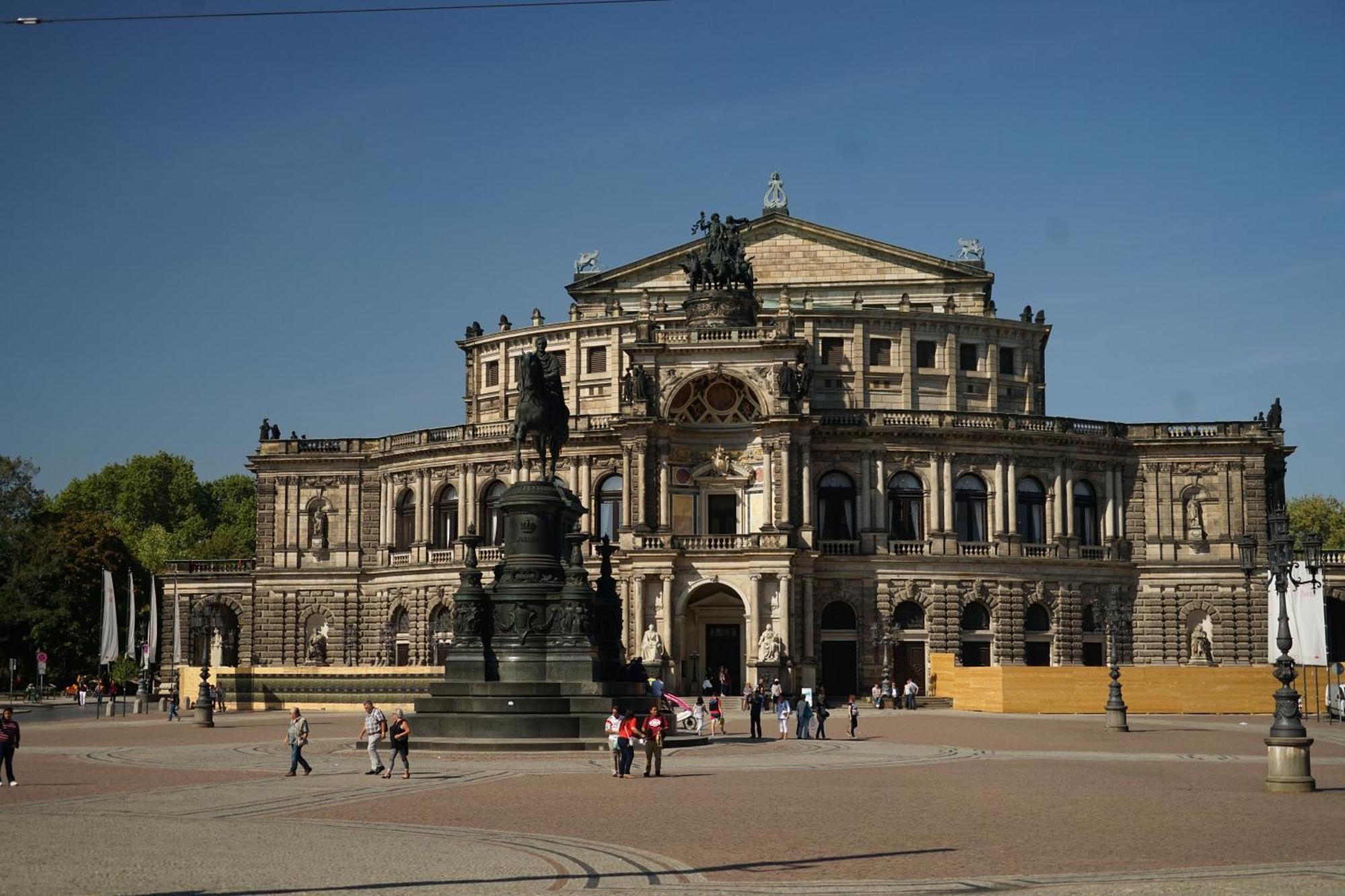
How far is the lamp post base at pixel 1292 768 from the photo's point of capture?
30.7 meters

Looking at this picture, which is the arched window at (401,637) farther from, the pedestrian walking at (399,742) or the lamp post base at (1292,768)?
the lamp post base at (1292,768)

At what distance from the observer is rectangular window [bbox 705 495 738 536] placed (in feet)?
273

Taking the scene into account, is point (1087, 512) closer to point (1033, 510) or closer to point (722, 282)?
point (1033, 510)

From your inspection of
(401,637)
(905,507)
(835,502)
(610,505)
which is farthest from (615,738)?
(401,637)

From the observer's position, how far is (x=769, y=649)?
76.6 m

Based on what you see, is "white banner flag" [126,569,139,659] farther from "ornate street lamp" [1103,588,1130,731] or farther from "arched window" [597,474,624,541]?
"ornate street lamp" [1103,588,1130,731]

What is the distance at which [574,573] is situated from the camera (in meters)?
43.2

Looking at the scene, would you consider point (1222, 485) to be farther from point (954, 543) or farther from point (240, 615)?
point (240, 615)

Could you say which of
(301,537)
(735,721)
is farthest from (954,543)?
(301,537)

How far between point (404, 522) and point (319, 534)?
5105 millimetres

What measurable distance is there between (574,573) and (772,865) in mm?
22552

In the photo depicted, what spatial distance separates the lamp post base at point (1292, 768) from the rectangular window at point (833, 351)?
60499 mm

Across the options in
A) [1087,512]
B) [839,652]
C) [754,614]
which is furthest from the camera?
[1087,512]

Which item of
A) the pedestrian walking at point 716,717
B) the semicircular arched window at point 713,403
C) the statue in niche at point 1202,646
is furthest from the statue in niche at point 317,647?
the statue in niche at point 1202,646
